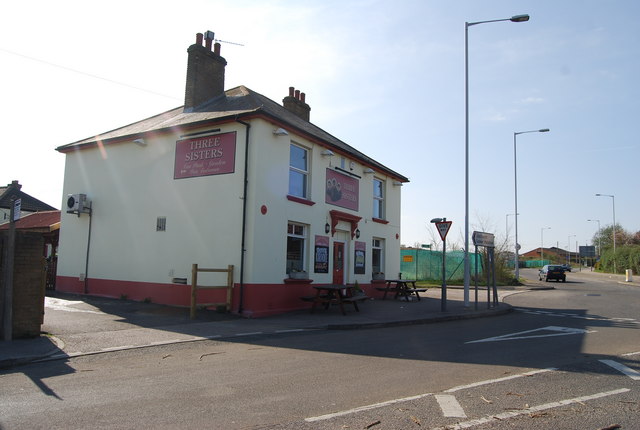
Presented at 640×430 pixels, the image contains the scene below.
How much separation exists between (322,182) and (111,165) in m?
7.44

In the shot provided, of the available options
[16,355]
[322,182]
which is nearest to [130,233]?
[322,182]

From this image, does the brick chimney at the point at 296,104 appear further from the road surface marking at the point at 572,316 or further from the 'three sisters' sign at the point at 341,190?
the road surface marking at the point at 572,316

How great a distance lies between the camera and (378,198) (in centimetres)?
2112

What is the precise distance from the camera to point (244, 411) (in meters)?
5.09

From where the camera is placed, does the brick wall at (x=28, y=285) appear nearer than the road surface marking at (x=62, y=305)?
Yes

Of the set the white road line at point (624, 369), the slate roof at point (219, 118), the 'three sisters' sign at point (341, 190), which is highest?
the slate roof at point (219, 118)

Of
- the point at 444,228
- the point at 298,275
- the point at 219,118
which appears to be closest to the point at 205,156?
the point at 219,118

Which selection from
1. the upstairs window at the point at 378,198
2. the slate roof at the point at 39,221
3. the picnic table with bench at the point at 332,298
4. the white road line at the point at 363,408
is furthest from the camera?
the slate roof at the point at 39,221

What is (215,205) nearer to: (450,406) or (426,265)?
Answer: (450,406)

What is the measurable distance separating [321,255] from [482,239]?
5350 mm

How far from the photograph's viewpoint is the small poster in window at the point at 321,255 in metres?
16.2

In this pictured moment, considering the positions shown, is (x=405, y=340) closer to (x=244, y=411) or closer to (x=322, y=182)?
(x=244, y=411)

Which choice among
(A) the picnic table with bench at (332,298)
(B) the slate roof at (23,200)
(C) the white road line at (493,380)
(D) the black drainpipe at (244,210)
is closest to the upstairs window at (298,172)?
(D) the black drainpipe at (244,210)

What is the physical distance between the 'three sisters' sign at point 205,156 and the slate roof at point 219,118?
53cm
